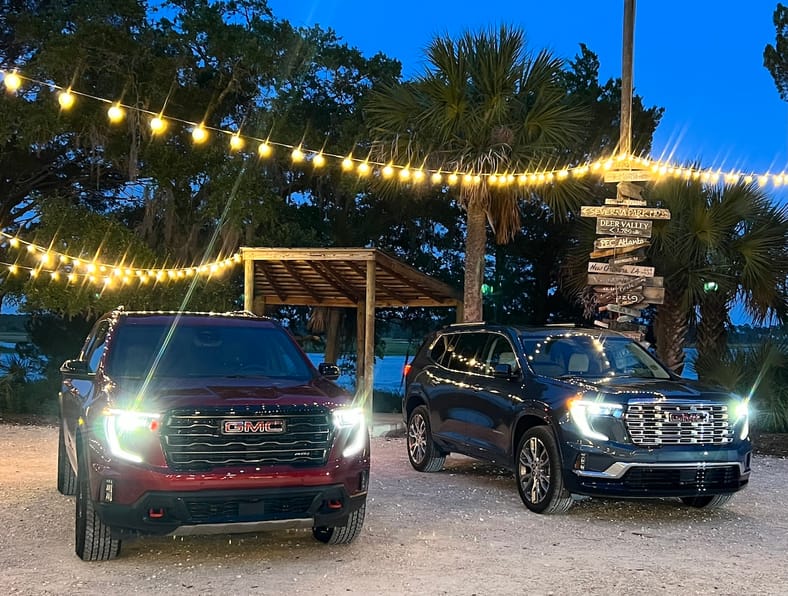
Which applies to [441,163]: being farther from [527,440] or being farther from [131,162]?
[527,440]

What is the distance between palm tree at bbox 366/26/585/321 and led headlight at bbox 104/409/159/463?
35.7 feet

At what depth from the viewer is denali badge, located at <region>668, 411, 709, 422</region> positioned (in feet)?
25.2

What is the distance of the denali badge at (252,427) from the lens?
228 inches


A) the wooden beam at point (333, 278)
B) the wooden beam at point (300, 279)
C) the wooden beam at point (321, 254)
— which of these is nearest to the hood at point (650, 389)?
the wooden beam at point (321, 254)

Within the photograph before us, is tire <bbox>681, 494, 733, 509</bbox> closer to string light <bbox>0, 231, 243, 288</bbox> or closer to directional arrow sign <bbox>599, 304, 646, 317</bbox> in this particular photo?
directional arrow sign <bbox>599, 304, 646, 317</bbox>

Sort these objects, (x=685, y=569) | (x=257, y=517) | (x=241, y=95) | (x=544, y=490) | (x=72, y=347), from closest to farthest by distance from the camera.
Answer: (x=257, y=517), (x=685, y=569), (x=544, y=490), (x=241, y=95), (x=72, y=347)

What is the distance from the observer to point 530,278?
27062 millimetres

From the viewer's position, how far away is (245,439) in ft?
19.2

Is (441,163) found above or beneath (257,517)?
above

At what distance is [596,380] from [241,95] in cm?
1502

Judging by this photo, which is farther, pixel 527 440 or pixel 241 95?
pixel 241 95

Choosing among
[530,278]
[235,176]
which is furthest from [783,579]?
[530,278]

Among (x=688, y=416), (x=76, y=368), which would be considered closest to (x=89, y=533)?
(x=76, y=368)

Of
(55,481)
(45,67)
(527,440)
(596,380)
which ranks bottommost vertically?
(55,481)
